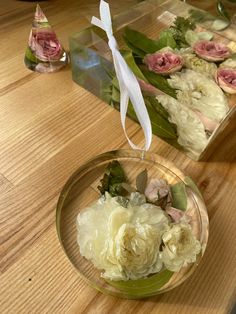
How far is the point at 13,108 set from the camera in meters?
0.59

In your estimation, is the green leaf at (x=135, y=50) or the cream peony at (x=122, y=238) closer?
the cream peony at (x=122, y=238)

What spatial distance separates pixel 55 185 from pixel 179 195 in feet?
0.57

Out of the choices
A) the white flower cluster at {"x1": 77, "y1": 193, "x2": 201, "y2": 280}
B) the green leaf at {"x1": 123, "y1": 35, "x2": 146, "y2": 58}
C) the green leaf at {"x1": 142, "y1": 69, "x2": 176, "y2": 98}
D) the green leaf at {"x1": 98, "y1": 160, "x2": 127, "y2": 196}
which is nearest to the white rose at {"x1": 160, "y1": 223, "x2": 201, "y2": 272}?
the white flower cluster at {"x1": 77, "y1": 193, "x2": 201, "y2": 280}

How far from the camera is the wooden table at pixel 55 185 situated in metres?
0.39

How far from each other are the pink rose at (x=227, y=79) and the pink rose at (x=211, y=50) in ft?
0.14

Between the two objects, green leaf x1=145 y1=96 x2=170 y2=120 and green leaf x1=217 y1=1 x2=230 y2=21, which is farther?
green leaf x1=217 y1=1 x2=230 y2=21

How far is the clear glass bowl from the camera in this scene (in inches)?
15.4

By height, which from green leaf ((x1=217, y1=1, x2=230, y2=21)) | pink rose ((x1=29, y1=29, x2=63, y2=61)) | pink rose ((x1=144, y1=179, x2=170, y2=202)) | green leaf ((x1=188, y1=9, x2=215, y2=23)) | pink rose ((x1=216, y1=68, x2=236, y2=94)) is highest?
pink rose ((x1=29, y1=29, x2=63, y2=61))

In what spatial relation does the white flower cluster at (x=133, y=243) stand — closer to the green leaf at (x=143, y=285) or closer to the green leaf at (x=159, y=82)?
the green leaf at (x=143, y=285)

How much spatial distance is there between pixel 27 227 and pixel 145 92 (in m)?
0.26

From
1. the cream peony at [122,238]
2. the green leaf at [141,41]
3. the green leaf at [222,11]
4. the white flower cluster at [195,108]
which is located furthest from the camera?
the green leaf at [222,11]

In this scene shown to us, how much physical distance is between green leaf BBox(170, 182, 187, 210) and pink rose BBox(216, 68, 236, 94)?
173 mm

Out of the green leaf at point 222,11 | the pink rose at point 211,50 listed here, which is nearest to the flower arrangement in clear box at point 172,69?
the pink rose at point 211,50

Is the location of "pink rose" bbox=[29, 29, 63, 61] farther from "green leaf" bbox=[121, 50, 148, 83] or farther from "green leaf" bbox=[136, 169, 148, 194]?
"green leaf" bbox=[136, 169, 148, 194]
